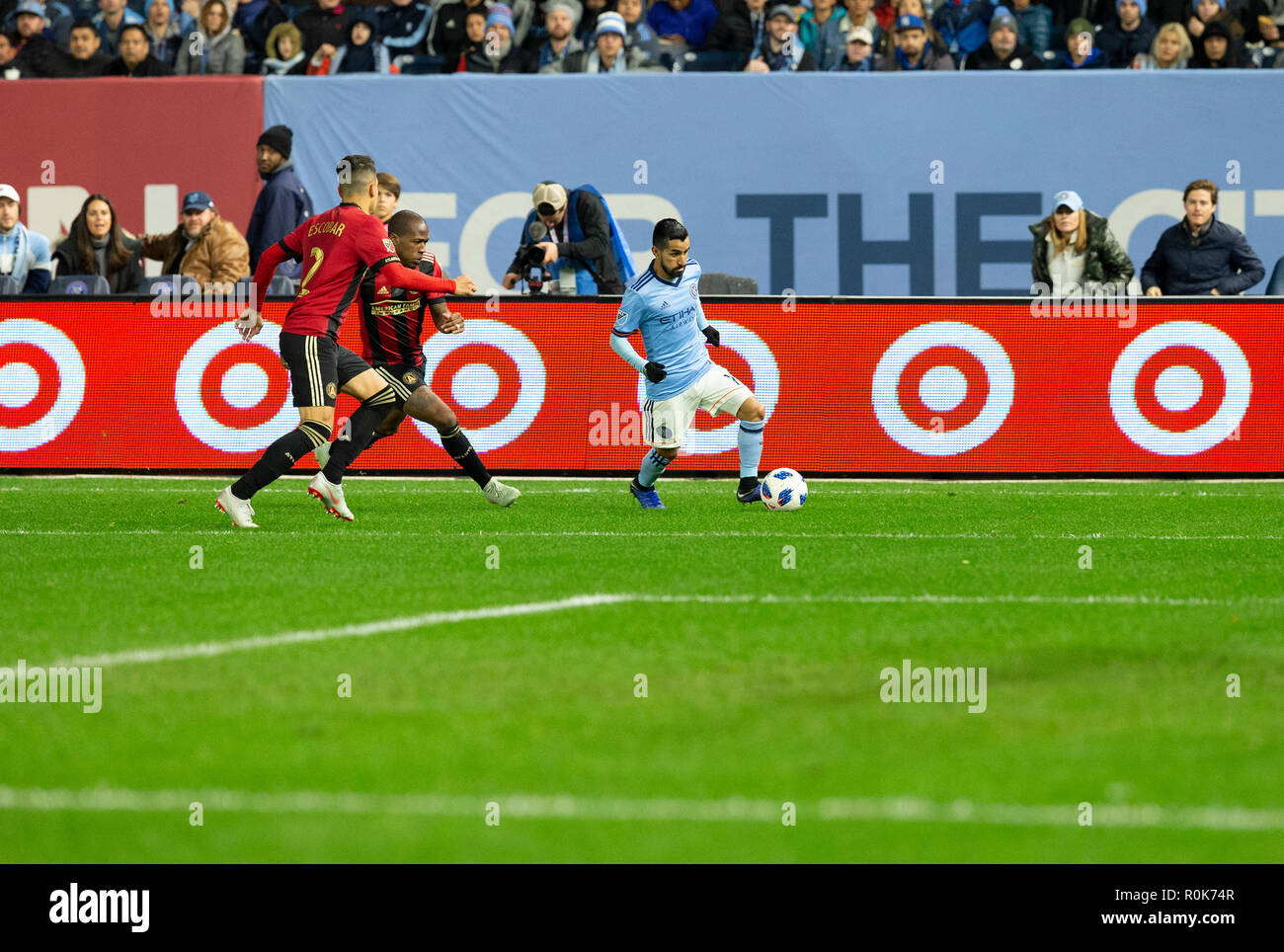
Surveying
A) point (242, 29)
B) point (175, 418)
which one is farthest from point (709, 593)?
point (242, 29)

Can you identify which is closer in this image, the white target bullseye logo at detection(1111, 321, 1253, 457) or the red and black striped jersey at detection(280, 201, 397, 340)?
the red and black striped jersey at detection(280, 201, 397, 340)

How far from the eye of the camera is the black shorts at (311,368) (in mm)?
10516

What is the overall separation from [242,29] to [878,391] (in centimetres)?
972

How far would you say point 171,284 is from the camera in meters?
15.1

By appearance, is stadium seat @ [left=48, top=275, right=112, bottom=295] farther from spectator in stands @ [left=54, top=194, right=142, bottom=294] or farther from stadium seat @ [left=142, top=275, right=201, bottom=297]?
stadium seat @ [left=142, top=275, right=201, bottom=297]

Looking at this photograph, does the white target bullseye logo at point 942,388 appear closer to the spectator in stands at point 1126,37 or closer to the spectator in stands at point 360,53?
the spectator in stands at point 1126,37

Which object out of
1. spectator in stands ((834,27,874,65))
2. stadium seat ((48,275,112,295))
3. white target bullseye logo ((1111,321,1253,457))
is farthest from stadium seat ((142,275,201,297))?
white target bullseye logo ((1111,321,1253,457))

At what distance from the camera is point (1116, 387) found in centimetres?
1381

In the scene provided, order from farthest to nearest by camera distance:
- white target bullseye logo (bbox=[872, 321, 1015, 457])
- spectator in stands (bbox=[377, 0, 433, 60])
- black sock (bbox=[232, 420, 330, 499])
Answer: spectator in stands (bbox=[377, 0, 433, 60]) → white target bullseye logo (bbox=[872, 321, 1015, 457]) → black sock (bbox=[232, 420, 330, 499])

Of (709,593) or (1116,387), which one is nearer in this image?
(709,593)

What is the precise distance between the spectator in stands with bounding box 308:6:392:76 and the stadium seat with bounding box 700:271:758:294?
20.0 ft

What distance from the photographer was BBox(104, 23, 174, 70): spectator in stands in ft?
61.8

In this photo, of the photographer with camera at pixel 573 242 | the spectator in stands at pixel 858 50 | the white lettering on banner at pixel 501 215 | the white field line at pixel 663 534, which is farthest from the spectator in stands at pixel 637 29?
the white field line at pixel 663 534
